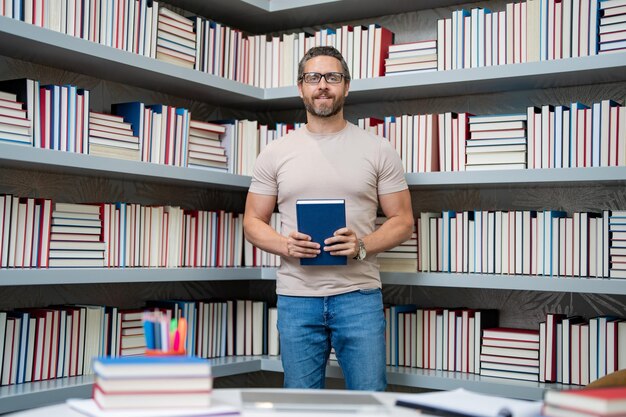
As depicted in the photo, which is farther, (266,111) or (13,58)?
(266,111)

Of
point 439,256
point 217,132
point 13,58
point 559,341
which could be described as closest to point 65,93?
point 13,58

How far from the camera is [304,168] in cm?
291

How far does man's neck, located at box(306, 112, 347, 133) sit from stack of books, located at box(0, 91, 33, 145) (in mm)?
1010

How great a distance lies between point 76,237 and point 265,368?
1065 millimetres

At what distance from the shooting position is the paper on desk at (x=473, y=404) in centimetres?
140

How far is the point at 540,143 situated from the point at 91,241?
5.72 feet

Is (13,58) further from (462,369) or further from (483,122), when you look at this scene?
(462,369)

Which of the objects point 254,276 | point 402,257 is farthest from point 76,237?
point 402,257

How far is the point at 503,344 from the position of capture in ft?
10.2

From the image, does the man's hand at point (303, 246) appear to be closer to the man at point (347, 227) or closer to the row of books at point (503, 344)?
the man at point (347, 227)

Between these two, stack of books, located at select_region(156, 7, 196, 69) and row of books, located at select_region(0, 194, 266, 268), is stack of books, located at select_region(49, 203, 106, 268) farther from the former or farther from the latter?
stack of books, located at select_region(156, 7, 196, 69)

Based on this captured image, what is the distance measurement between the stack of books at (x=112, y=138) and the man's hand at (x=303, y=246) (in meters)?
→ 0.81

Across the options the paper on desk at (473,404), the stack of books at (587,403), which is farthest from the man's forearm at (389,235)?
the stack of books at (587,403)

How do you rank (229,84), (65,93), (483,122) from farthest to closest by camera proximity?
(229,84) → (483,122) → (65,93)
